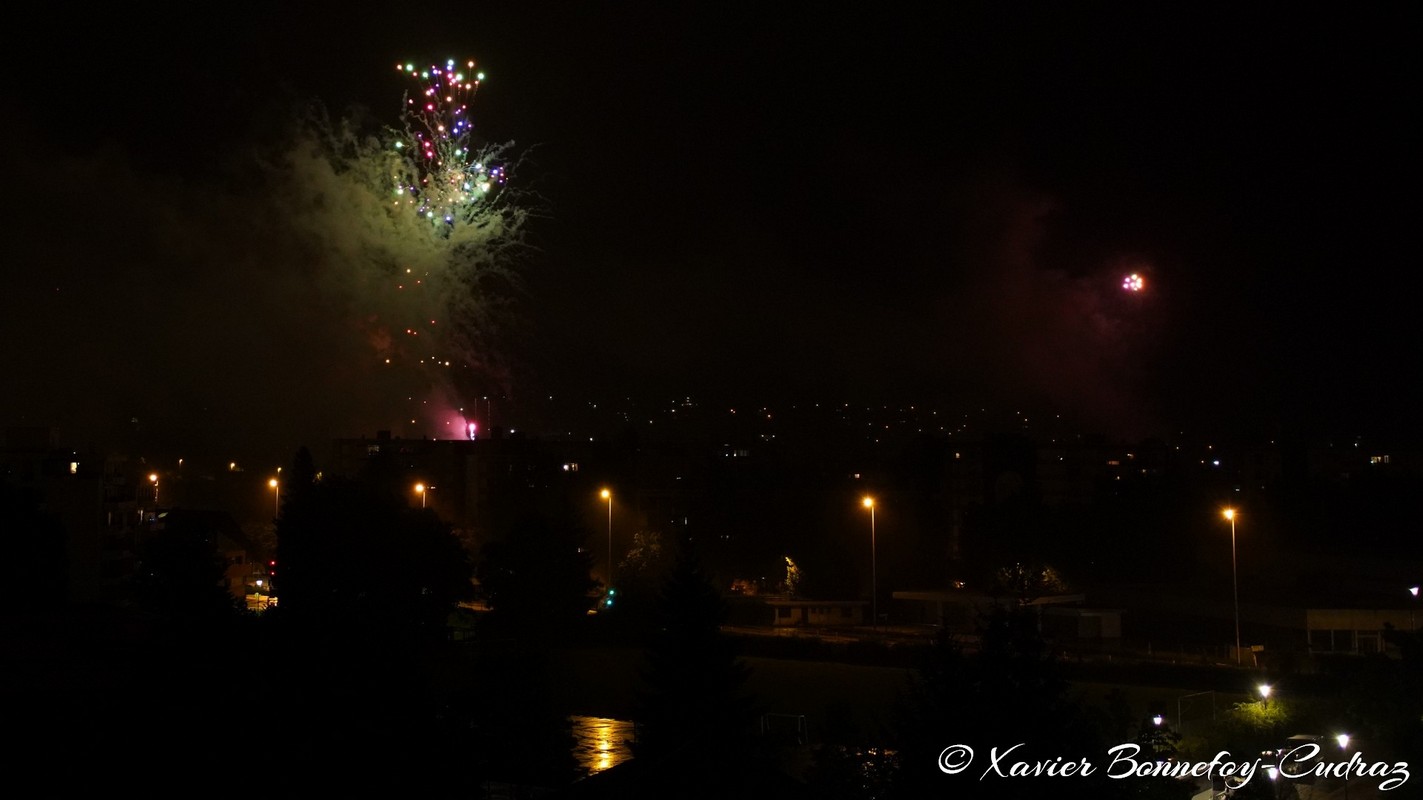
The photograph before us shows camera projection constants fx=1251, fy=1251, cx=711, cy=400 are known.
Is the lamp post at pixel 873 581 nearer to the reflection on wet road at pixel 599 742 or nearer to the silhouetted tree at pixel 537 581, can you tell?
the silhouetted tree at pixel 537 581

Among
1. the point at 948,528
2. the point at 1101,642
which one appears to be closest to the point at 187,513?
the point at 948,528

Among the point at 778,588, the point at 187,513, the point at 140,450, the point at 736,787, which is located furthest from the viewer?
the point at 140,450

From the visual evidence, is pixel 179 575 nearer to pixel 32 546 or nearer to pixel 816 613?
pixel 32 546

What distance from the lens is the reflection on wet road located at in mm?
12945

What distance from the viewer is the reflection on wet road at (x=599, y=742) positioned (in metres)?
12.9

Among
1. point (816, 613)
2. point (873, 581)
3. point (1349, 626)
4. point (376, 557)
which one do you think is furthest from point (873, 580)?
point (376, 557)

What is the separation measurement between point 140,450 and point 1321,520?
38.4 m

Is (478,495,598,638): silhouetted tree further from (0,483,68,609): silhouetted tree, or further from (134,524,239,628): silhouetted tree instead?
(0,483,68,609): silhouetted tree

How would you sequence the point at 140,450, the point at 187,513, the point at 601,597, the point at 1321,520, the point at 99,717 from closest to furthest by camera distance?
the point at 99,717, the point at 601,597, the point at 1321,520, the point at 187,513, the point at 140,450

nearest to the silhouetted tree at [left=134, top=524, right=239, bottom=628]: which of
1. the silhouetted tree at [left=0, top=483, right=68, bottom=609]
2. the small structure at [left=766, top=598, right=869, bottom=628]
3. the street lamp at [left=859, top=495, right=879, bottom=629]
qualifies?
the silhouetted tree at [left=0, top=483, right=68, bottom=609]

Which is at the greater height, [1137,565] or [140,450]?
[140,450]

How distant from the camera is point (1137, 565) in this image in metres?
30.0

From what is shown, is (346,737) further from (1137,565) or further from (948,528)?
(948,528)

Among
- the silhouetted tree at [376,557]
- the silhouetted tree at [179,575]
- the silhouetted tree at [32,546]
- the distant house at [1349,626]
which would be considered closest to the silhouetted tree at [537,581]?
the silhouetted tree at [376,557]
